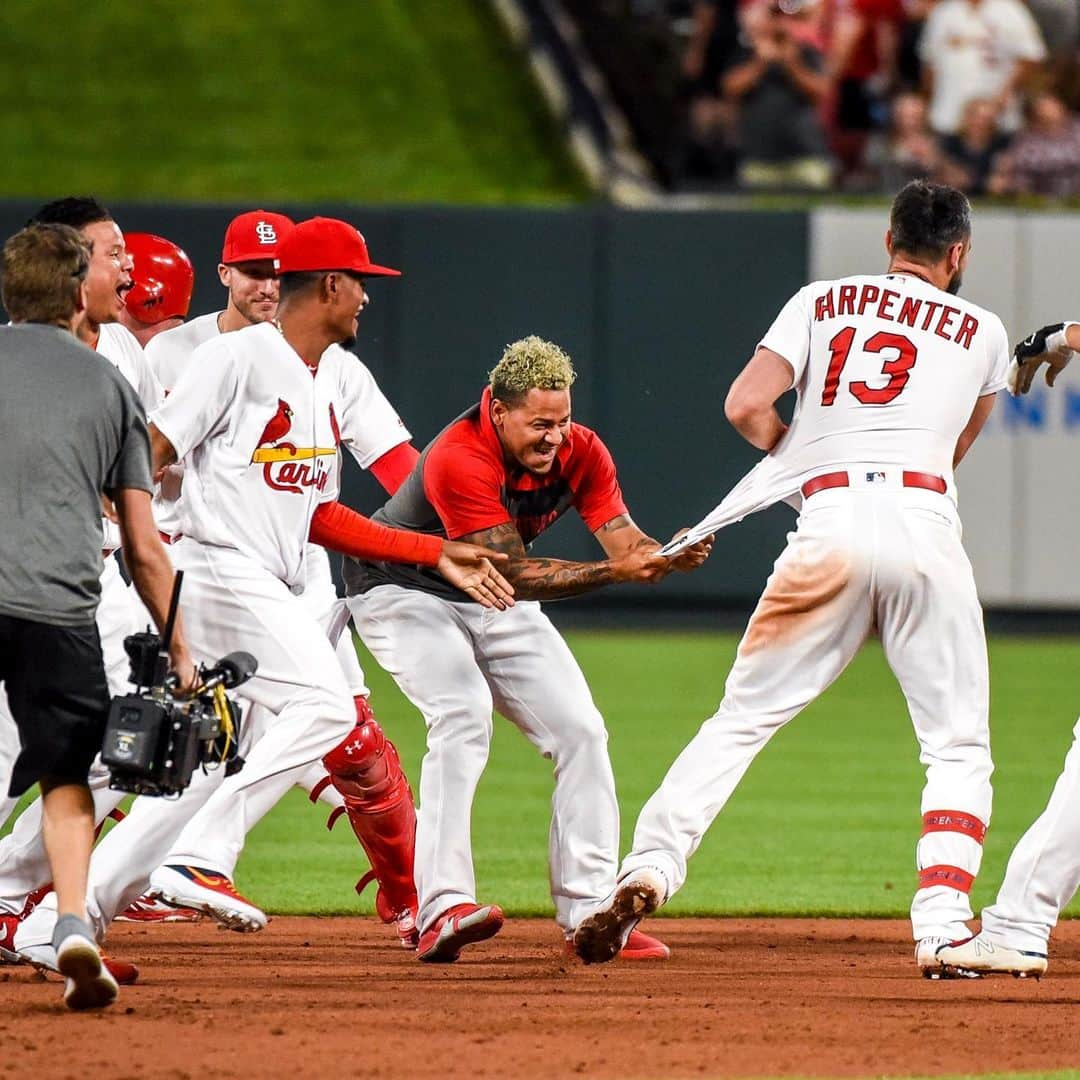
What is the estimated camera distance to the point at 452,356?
16.1m

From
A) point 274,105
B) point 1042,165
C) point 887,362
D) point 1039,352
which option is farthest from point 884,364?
point 274,105

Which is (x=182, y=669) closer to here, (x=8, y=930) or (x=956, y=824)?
(x=8, y=930)

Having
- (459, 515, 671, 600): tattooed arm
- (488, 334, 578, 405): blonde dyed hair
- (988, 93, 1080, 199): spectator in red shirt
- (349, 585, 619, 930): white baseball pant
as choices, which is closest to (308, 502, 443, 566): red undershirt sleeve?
(459, 515, 671, 600): tattooed arm

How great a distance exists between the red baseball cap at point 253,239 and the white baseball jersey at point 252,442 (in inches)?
39.1

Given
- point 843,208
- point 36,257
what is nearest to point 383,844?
point 36,257

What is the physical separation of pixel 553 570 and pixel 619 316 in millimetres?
10027

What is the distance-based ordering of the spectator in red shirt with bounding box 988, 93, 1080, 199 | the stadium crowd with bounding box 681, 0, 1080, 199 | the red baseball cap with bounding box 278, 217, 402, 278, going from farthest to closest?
the stadium crowd with bounding box 681, 0, 1080, 199
the spectator in red shirt with bounding box 988, 93, 1080, 199
the red baseball cap with bounding box 278, 217, 402, 278

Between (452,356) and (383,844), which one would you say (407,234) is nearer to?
(452,356)

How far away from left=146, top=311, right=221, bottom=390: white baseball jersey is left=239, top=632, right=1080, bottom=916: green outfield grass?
6.13 feet

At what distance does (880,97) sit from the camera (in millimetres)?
17734

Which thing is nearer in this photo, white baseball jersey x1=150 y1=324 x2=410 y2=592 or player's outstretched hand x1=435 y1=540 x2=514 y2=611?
white baseball jersey x1=150 y1=324 x2=410 y2=592

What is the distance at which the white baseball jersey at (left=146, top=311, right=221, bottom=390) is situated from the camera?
709cm

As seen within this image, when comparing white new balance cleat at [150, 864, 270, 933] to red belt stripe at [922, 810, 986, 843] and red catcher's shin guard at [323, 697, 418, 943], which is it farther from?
red belt stripe at [922, 810, 986, 843]

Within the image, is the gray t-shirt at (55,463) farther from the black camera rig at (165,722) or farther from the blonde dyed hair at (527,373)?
the blonde dyed hair at (527,373)
